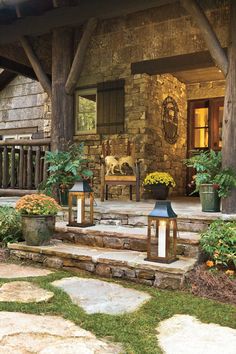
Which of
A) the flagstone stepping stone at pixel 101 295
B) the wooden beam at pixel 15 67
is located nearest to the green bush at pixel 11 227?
the flagstone stepping stone at pixel 101 295

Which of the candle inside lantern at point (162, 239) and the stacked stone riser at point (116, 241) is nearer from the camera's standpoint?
the candle inside lantern at point (162, 239)

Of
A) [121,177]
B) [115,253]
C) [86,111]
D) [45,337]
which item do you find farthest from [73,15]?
[45,337]

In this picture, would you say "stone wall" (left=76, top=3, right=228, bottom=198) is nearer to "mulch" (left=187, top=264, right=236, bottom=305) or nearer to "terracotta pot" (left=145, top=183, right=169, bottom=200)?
"terracotta pot" (left=145, top=183, right=169, bottom=200)

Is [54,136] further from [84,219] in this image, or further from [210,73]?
[210,73]

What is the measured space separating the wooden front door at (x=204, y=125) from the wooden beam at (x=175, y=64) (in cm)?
194

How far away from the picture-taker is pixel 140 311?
2240 mm

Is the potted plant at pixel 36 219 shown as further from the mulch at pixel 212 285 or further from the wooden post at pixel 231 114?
the wooden post at pixel 231 114

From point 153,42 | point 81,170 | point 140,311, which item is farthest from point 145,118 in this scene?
point 140,311

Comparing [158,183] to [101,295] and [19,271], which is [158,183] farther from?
[101,295]

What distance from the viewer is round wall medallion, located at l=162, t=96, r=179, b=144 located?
6.34 metres

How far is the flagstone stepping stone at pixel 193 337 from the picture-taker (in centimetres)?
175

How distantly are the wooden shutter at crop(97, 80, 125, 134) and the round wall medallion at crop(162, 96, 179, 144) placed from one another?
2.72 ft

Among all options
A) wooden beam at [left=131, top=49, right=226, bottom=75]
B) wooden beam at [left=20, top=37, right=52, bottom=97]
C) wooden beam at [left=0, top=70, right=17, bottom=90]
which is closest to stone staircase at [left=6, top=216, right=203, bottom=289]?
wooden beam at [left=20, top=37, right=52, bottom=97]

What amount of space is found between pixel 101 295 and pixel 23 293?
0.51 m
